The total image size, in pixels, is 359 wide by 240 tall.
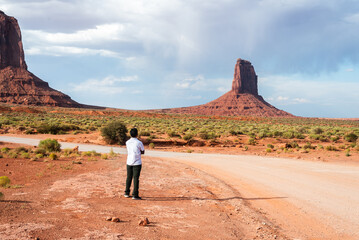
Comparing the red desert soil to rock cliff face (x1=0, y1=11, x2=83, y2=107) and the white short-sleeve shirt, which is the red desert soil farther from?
rock cliff face (x1=0, y1=11, x2=83, y2=107)

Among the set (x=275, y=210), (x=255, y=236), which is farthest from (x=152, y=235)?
(x=275, y=210)

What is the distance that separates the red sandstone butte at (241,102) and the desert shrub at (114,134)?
142 m

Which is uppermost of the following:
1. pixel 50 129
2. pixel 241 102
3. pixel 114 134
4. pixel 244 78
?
pixel 244 78

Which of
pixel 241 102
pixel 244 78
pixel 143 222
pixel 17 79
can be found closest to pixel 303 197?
pixel 143 222

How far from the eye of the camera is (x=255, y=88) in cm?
19475

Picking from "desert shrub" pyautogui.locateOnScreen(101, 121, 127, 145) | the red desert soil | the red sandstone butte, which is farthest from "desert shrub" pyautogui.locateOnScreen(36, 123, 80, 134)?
the red sandstone butte

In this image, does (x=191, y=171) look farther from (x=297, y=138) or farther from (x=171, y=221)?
(x=297, y=138)

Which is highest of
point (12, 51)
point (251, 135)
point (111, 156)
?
point (12, 51)

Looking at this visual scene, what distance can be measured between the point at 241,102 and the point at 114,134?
514ft

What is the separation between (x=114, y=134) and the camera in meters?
28.4

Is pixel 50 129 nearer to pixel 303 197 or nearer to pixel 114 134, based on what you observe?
pixel 114 134


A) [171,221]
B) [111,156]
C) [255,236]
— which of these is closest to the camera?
[255,236]

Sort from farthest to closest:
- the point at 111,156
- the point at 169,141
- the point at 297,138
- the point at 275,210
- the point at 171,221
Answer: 1. the point at 297,138
2. the point at 169,141
3. the point at 111,156
4. the point at 275,210
5. the point at 171,221

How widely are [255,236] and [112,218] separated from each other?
9.63 ft
